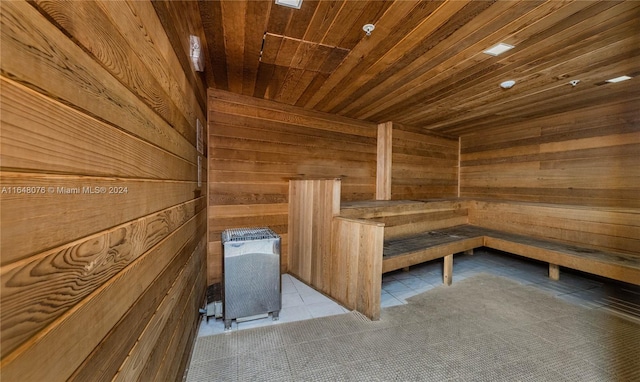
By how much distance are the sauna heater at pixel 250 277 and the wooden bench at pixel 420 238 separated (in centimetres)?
66

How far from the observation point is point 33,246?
38cm

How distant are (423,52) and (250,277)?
7.22 feet

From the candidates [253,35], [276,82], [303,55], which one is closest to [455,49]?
[303,55]

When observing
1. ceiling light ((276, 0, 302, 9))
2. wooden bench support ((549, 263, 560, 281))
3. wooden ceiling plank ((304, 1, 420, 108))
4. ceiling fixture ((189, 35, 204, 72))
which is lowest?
wooden bench support ((549, 263, 560, 281))

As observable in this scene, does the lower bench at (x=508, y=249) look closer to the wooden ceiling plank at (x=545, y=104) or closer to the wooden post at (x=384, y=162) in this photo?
the wooden post at (x=384, y=162)

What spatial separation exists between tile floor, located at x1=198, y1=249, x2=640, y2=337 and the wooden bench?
16 cm

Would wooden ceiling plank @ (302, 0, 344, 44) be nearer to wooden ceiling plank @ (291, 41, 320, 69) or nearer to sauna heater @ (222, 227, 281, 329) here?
wooden ceiling plank @ (291, 41, 320, 69)

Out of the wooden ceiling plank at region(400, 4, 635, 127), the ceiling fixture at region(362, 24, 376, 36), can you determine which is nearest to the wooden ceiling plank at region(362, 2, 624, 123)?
the wooden ceiling plank at region(400, 4, 635, 127)

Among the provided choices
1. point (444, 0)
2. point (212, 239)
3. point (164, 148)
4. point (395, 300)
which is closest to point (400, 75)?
point (444, 0)

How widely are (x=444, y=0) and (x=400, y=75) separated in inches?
35.6

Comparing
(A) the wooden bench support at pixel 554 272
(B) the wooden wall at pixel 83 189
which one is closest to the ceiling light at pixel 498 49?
(B) the wooden wall at pixel 83 189

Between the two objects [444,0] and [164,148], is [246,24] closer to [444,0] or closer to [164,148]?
[164,148]

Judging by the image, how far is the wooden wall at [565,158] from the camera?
2.94 meters

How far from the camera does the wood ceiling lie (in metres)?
1.44
